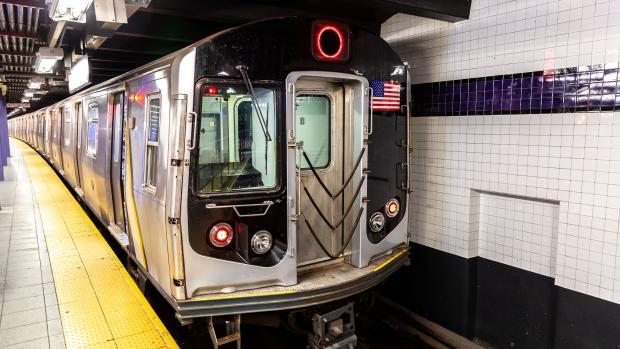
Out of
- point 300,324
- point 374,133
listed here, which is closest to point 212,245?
point 300,324

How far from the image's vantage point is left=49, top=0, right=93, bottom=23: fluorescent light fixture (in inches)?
159

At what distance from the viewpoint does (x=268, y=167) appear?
142 inches

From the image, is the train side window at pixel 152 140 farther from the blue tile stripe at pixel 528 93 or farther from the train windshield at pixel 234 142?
the blue tile stripe at pixel 528 93

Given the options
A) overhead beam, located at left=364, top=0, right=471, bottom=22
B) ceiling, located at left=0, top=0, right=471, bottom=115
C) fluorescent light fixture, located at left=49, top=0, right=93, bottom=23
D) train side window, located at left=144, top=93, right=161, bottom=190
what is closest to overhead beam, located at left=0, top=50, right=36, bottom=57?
ceiling, located at left=0, top=0, right=471, bottom=115

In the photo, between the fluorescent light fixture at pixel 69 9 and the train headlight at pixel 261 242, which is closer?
Answer: the train headlight at pixel 261 242

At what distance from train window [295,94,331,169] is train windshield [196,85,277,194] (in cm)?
51

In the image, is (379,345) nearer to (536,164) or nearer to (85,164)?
(536,164)

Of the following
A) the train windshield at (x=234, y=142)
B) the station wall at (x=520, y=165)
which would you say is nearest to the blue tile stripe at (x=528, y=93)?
the station wall at (x=520, y=165)

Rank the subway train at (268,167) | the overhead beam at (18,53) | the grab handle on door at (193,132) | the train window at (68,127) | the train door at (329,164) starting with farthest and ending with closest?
1. the train window at (68,127)
2. the overhead beam at (18,53)
3. the train door at (329,164)
4. the subway train at (268,167)
5. the grab handle on door at (193,132)

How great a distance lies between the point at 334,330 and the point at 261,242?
101 cm

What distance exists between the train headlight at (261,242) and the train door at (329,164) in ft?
1.39

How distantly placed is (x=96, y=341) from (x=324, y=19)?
11.0 feet

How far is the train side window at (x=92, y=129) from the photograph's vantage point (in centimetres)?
677

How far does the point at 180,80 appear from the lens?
321 cm
